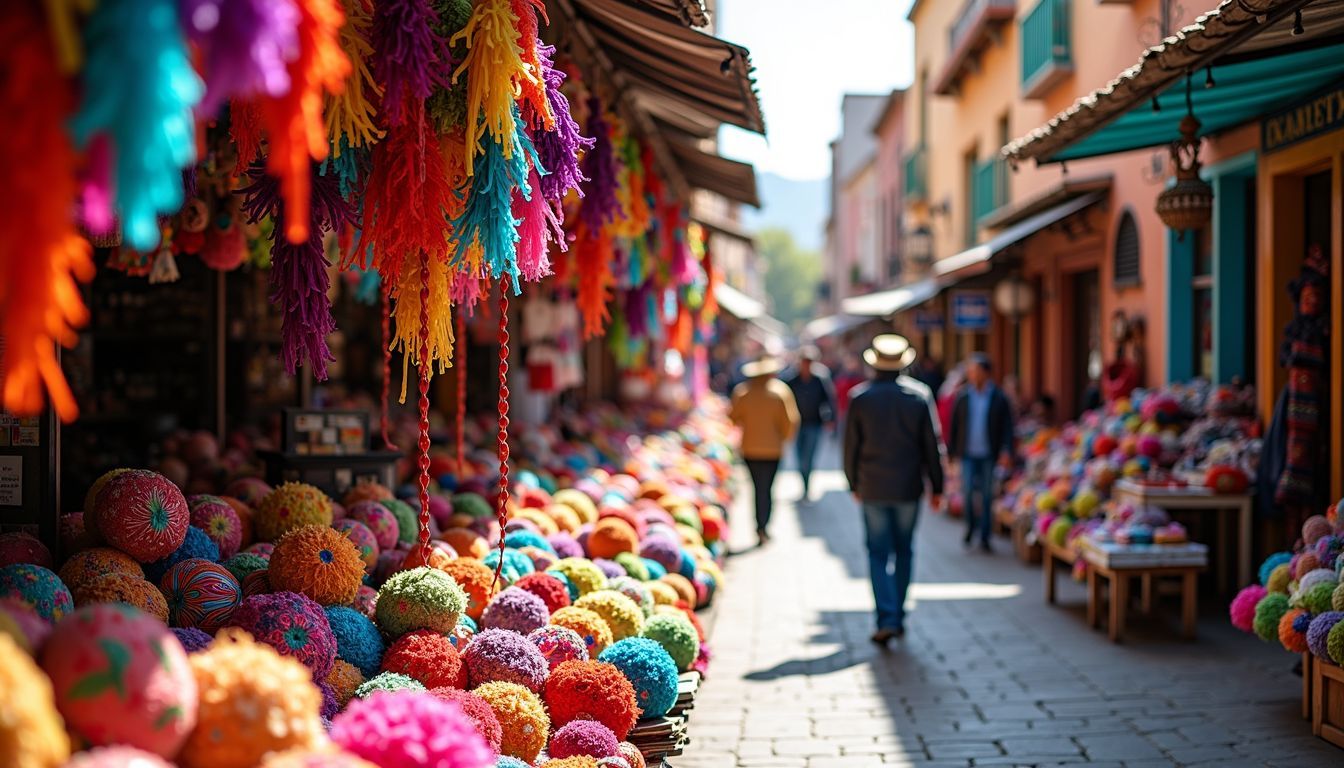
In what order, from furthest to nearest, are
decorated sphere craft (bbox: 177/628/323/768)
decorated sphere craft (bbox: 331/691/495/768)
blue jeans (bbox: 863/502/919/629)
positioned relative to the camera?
blue jeans (bbox: 863/502/919/629)
decorated sphere craft (bbox: 331/691/495/768)
decorated sphere craft (bbox: 177/628/323/768)

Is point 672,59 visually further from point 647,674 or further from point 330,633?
point 330,633

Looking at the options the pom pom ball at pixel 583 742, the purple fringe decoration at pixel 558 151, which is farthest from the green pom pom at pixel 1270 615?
the purple fringe decoration at pixel 558 151

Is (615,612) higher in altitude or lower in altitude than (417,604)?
lower

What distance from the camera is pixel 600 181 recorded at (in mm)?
6172

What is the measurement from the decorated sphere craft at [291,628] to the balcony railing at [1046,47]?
11.6 meters

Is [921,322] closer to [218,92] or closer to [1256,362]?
[1256,362]

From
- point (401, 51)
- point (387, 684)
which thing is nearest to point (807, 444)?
point (387, 684)

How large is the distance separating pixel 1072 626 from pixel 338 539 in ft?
17.7

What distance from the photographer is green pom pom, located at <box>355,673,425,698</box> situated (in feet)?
11.9

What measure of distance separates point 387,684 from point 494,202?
5.15ft

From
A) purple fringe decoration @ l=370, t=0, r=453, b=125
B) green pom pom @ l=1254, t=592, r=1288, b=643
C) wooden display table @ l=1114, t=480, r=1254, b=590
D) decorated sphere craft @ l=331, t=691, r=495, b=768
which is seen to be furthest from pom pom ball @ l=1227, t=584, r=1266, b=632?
purple fringe decoration @ l=370, t=0, r=453, b=125

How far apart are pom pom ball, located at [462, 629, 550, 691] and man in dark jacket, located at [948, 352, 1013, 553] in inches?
298

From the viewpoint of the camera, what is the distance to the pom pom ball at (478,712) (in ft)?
11.2

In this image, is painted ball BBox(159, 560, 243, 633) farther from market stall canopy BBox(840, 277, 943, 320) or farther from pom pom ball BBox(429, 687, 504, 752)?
market stall canopy BBox(840, 277, 943, 320)
